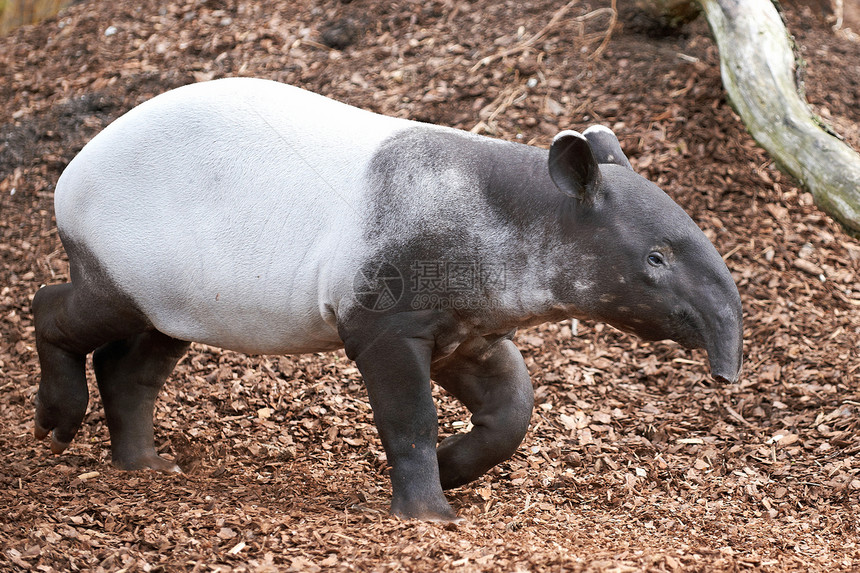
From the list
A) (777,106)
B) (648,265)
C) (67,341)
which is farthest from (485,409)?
(777,106)

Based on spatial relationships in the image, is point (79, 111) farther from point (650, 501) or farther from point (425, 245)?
point (650, 501)

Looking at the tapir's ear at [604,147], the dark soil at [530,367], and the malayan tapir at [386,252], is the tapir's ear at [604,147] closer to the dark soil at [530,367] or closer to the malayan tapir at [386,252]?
the malayan tapir at [386,252]

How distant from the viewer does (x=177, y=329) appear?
4574 mm

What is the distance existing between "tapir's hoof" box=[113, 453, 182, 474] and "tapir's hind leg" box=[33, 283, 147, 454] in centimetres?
30

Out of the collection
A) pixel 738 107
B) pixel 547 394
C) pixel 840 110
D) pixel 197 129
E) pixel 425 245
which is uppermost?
pixel 197 129

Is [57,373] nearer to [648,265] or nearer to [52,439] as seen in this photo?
[52,439]

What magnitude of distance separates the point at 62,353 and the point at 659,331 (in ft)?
→ 9.75

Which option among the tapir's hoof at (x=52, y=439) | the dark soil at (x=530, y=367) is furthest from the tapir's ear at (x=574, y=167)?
the tapir's hoof at (x=52, y=439)

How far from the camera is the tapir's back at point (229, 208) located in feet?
13.8

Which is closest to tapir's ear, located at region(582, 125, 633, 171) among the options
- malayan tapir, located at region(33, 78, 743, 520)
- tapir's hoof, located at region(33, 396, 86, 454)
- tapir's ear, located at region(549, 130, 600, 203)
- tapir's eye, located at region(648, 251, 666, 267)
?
malayan tapir, located at region(33, 78, 743, 520)

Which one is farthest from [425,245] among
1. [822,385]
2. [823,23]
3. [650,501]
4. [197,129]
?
[823,23]

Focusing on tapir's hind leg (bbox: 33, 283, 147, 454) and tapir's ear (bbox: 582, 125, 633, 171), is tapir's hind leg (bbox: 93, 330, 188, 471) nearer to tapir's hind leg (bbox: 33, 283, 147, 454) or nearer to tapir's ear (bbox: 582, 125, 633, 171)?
tapir's hind leg (bbox: 33, 283, 147, 454)

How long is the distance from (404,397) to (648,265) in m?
1.14

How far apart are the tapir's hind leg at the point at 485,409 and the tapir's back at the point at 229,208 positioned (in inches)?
26.3
